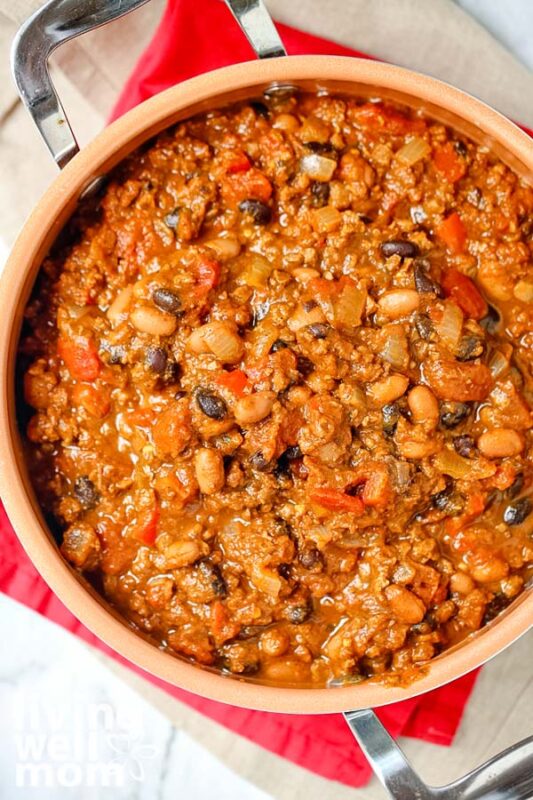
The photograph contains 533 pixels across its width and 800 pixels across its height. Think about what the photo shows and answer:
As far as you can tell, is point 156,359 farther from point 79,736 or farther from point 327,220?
point 79,736

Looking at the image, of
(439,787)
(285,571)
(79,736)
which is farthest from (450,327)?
(79,736)

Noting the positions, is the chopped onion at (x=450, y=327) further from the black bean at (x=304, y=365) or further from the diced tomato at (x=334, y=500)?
the diced tomato at (x=334, y=500)

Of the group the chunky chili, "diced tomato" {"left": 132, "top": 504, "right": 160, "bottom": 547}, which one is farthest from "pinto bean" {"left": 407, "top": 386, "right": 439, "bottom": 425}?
"diced tomato" {"left": 132, "top": 504, "right": 160, "bottom": 547}

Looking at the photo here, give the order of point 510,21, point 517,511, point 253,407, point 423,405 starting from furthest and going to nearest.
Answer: point 510,21 → point 517,511 → point 423,405 → point 253,407

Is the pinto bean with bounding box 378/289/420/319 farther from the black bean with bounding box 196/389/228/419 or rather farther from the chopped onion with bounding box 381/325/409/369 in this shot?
the black bean with bounding box 196/389/228/419

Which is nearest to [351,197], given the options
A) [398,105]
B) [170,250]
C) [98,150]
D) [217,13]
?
[398,105]

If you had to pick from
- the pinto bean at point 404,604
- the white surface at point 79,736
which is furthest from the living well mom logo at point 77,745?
the pinto bean at point 404,604
